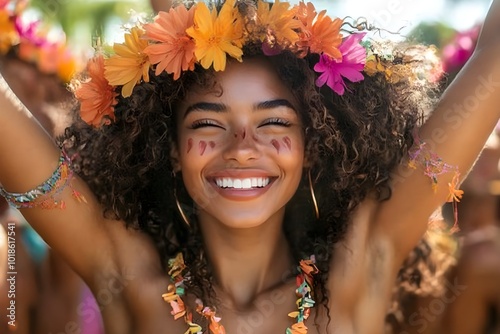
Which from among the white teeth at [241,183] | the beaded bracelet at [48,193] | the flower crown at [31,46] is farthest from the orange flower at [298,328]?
the flower crown at [31,46]

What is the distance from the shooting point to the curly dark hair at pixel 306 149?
9.20 feet

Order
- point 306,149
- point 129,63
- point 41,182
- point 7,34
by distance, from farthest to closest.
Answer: point 7,34, point 306,149, point 129,63, point 41,182

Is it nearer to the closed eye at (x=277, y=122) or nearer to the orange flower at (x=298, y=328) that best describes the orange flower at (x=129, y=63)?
the closed eye at (x=277, y=122)

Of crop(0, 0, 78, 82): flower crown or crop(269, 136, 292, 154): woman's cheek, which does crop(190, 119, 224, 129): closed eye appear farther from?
crop(0, 0, 78, 82): flower crown

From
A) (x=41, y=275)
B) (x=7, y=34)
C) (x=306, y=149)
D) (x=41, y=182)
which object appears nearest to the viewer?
(x=41, y=182)

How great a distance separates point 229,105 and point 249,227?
42 centimetres

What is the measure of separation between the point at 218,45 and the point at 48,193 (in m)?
0.70

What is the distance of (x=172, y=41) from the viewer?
103 inches

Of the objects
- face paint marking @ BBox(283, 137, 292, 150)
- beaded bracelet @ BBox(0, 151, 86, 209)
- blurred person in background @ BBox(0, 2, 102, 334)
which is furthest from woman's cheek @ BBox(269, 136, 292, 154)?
blurred person in background @ BBox(0, 2, 102, 334)

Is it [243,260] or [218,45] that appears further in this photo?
[243,260]

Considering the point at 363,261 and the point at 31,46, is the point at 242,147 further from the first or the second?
the point at 31,46

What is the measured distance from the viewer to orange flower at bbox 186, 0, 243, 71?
2588mm

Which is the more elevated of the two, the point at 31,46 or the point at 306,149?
the point at 31,46

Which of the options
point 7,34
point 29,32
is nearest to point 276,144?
point 7,34
